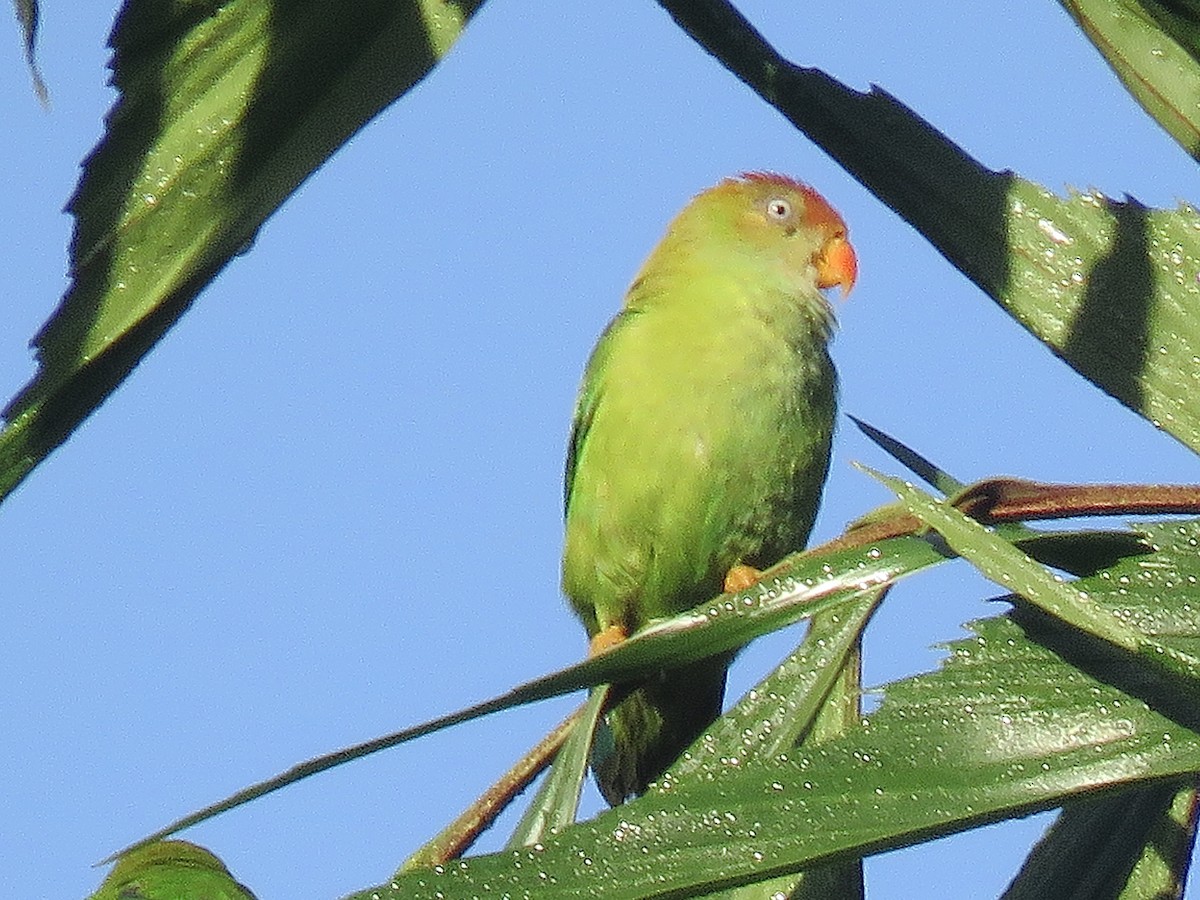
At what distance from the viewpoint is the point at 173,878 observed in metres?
1.73

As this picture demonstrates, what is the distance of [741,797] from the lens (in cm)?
117

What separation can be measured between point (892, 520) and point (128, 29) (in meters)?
0.77

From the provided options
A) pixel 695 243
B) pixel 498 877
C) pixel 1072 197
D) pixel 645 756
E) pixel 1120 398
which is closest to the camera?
pixel 498 877

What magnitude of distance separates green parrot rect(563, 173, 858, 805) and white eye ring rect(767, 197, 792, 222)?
16.1 inches

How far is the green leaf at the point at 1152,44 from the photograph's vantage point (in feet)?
4.61

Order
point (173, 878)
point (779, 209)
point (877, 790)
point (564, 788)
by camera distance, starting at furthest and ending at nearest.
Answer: point (779, 209), point (173, 878), point (564, 788), point (877, 790)

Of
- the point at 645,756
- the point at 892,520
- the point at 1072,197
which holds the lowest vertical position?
the point at 645,756

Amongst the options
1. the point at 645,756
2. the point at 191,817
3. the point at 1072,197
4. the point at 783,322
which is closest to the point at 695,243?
the point at 783,322

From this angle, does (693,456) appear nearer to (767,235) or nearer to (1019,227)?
(767,235)

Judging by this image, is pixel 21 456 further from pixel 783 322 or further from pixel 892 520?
pixel 783 322

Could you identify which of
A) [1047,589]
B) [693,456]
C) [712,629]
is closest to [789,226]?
[693,456]

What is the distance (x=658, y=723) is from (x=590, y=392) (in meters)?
0.67

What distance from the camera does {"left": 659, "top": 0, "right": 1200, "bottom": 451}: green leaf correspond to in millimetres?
1593

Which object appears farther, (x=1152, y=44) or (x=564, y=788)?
(x=564, y=788)
